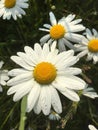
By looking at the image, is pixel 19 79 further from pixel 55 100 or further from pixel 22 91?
pixel 55 100

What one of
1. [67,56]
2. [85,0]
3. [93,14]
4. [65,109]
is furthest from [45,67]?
[85,0]

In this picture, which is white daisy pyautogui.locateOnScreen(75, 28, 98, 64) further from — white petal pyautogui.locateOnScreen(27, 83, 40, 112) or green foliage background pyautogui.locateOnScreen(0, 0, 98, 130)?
white petal pyautogui.locateOnScreen(27, 83, 40, 112)

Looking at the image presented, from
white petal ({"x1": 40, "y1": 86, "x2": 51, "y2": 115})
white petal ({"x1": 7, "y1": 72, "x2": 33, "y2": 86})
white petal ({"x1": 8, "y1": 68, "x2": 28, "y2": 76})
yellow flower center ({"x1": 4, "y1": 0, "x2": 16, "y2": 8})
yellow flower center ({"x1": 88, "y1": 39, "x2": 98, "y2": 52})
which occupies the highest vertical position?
yellow flower center ({"x1": 4, "y1": 0, "x2": 16, "y2": 8})

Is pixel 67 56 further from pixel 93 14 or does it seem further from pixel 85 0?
pixel 85 0

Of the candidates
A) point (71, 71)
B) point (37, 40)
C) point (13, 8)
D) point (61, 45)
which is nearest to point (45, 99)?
point (71, 71)

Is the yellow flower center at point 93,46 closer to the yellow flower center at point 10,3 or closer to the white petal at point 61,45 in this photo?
the white petal at point 61,45

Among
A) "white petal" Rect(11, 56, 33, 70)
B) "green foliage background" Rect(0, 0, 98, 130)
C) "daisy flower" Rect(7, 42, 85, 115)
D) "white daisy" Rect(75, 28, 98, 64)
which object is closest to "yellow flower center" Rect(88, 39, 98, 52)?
"white daisy" Rect(75, 28, 98, 64)
